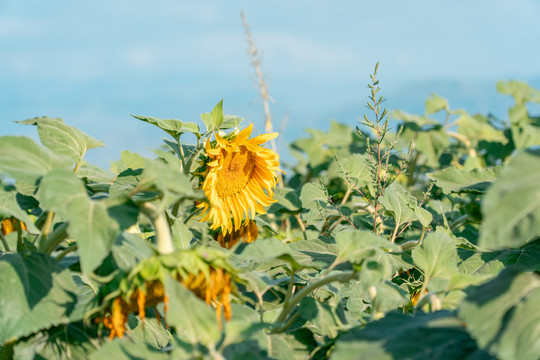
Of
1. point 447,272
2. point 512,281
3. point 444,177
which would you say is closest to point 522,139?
point 444,177

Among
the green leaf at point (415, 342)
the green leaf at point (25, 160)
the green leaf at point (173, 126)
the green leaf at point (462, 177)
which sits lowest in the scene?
the green leaf at point (462, 177)

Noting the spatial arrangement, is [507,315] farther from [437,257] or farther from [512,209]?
[437,257]

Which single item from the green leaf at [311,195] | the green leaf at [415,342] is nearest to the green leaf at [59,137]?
the green leaf at [415,342]

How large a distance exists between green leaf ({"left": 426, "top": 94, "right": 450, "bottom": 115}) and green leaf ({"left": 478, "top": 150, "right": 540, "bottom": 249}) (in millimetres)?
3364

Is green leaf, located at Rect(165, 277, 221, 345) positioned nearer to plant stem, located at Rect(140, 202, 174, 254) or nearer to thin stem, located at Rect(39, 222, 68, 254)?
plant stem, located at Rect(140, 202, 174, 254)

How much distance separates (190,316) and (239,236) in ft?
3.57

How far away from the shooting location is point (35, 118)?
130 cm

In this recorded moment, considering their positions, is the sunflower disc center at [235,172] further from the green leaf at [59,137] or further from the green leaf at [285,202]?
the green leaf at [59,137]

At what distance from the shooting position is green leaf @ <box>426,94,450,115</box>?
13.0 ft

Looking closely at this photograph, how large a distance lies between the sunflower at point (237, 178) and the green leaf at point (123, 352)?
749mm

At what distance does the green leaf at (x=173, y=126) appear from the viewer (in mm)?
1468

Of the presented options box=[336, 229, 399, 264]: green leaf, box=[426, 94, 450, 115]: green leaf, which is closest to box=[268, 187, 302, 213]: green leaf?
box=[336, 229, 399, 264]: green leaf

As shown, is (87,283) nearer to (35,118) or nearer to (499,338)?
(35,118)

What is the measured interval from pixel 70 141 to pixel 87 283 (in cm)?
34
